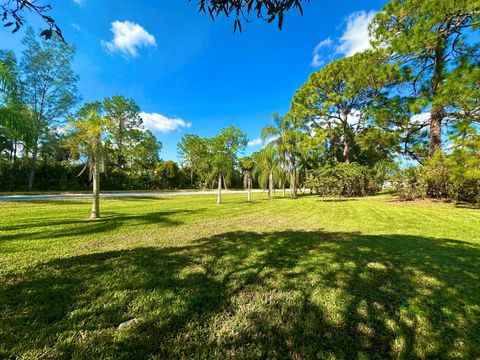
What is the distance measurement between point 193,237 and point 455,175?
12.6 metres

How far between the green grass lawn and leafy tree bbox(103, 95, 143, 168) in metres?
30.9

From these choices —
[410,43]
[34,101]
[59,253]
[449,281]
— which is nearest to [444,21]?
[410,43]

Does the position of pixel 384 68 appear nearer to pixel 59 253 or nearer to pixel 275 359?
pixel 275 359

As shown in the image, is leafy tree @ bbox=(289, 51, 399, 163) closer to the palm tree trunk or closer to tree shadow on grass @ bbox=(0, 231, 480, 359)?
the palm tree trunk

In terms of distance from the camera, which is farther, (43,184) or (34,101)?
(43,184)

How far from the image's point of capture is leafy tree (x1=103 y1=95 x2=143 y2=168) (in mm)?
31859

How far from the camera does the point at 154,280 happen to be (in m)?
2.93

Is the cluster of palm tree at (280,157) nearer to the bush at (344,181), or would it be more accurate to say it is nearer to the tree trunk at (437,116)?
the bush at (344,181)

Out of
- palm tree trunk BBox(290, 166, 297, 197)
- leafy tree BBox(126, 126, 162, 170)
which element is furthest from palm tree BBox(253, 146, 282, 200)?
leafy tree BBox(126, 126, 162, 170)

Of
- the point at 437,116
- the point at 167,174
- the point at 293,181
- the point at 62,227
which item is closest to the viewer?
the point at 62,227

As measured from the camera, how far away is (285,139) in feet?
67.2

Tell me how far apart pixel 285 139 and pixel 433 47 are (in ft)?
38.2

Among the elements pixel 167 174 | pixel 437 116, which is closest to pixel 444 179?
pixel 437 116

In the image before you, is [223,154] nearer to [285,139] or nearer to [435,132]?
[285,139]
